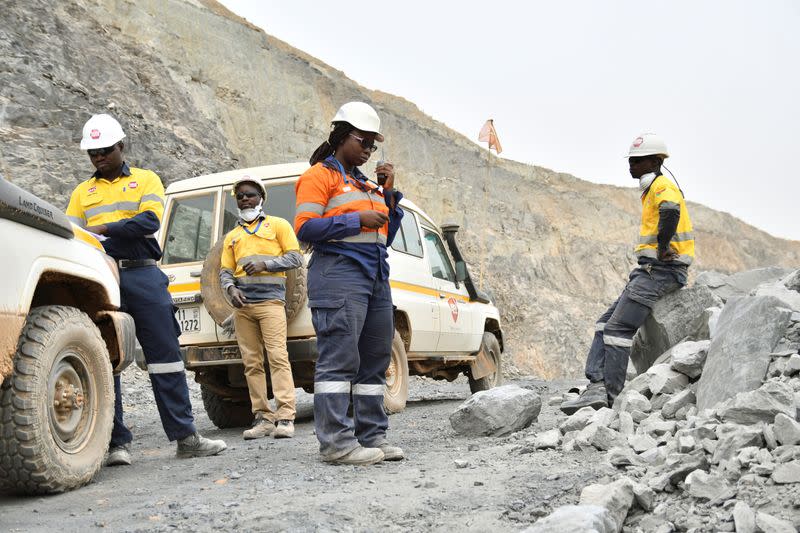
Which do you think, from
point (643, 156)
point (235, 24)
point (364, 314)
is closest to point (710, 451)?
point (364, 314)

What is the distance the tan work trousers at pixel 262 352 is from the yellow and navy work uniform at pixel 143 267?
1.15 m

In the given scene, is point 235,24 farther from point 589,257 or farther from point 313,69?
point 589,257

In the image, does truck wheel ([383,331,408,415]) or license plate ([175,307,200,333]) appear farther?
truck wheel ([383,331,408,415])

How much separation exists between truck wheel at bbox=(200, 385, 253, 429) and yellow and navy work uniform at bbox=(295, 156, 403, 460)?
10.2 ft

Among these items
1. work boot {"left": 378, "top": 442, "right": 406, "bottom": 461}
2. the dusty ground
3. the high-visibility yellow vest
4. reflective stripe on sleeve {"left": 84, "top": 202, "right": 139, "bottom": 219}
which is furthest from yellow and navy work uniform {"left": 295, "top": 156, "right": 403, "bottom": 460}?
the high-visibility yellow vest

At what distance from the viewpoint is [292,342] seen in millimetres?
6711

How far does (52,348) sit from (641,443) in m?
3.27

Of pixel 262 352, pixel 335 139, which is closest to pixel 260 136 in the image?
pixel 262 352

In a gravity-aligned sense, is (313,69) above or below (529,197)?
above

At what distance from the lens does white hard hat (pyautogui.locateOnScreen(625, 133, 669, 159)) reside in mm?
6785

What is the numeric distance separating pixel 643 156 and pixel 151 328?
169 inches

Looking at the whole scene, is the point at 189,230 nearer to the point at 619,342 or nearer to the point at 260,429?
the point at 260,429

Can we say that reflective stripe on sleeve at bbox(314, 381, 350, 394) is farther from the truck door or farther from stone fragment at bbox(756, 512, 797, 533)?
the truck door

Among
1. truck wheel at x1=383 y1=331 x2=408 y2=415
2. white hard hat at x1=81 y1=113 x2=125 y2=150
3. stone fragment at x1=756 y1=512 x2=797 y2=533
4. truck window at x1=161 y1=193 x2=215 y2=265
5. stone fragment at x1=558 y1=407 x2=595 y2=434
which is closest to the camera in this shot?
stone fragment at x1=756 y1=512 x2=797 y2=533
